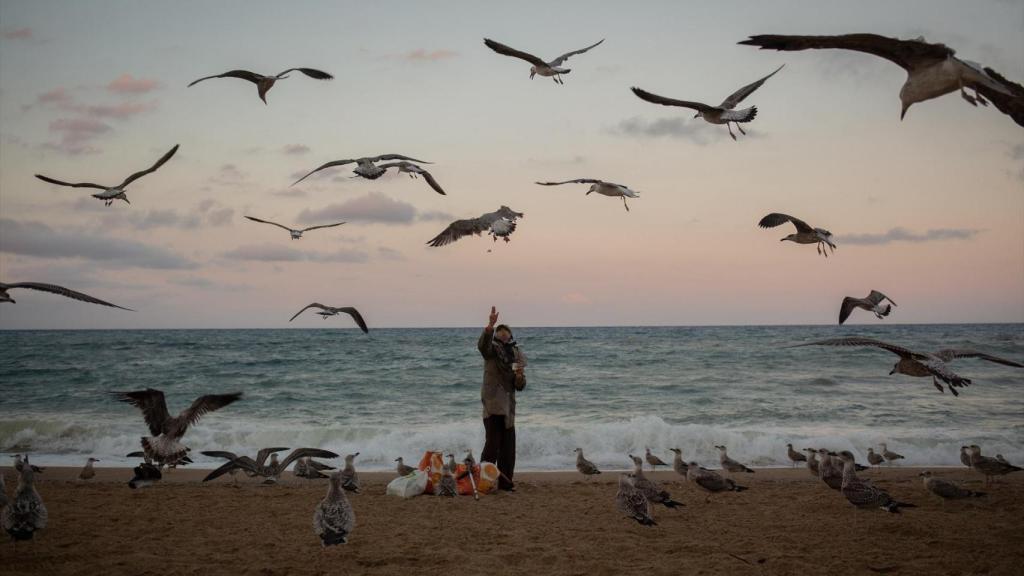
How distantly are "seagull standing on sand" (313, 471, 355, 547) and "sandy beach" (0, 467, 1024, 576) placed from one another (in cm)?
12

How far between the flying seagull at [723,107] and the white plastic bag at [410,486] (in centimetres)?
466

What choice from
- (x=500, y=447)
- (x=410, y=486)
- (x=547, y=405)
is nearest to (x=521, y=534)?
(x=410, y=486)

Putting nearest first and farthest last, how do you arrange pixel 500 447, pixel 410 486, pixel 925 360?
pixel 925 360, pixel 410 486, pixel 500 447

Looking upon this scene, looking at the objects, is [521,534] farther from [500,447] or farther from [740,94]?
[740,94]

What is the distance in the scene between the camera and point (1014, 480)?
9.66 metres

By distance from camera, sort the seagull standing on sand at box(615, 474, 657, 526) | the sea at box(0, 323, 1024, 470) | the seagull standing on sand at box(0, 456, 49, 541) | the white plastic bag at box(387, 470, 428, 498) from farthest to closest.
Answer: the sea at box(0, 323, 1024, 470)
the white plastic bag at box(387, 470, 428, 498)
the seagull standing on sand at box(615, 474, 657, 526)
the seagull standing on sand at box(0, 456, 49, 541)

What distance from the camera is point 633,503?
7.06 meters

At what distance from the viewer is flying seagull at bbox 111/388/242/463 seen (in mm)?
6508

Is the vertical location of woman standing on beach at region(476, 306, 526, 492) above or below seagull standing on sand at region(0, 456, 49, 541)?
above

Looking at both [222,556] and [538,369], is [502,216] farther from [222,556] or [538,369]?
[538,369]

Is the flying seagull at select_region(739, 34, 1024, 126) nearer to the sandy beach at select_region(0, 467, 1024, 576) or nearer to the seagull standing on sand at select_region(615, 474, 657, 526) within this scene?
the sandy beach at select_region(0, 467, 1024, 576)

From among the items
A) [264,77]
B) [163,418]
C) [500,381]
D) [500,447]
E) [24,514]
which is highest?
[264,77]

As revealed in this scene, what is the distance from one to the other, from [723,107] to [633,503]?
12.4 feet

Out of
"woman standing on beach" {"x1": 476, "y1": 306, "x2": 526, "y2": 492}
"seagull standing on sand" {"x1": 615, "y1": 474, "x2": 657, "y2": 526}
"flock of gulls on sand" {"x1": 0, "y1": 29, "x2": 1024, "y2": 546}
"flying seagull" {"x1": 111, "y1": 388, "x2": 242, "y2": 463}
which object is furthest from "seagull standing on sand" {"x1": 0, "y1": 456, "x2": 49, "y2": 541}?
"seagull standing on sand" {"x1": 615, "y1": 474, "x2": 657, "y2": 526}
